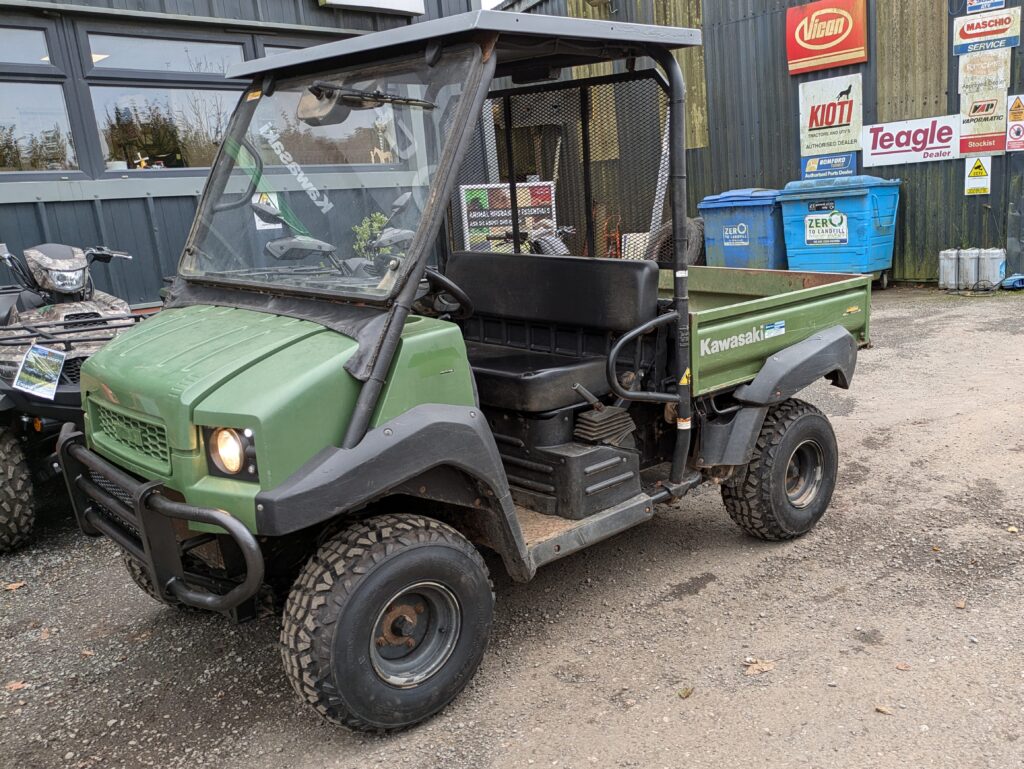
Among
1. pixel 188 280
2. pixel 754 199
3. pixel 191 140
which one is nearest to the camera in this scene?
pixel 188 280

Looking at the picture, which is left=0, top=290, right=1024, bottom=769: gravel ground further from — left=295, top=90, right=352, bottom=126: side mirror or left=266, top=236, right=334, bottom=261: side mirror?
left=295, top=90, right=352, bottom=126: side mirror

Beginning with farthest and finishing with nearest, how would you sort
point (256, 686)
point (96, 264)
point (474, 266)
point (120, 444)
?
point (96, 264), point (474, 266), point (256, 686), point (120, 444)

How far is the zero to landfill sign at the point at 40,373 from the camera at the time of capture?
13.4ft

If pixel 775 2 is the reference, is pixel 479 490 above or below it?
below

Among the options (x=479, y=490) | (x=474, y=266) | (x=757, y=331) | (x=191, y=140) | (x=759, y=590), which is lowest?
(x=759, y=590)

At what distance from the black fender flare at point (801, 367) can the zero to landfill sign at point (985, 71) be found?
7195 millimetres

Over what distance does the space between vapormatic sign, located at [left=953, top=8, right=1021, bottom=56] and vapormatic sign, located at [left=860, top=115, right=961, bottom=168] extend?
0.78 meters

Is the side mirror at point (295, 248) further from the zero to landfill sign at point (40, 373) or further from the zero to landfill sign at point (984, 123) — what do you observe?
the zero to landfill sign at point (984, 123)

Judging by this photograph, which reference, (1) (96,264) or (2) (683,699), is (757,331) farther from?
(1) (96,264)

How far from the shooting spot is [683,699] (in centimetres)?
294

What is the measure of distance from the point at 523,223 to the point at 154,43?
4.96m

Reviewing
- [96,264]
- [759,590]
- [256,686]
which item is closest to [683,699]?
[759,590]

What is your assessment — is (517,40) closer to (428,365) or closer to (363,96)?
(363,96)

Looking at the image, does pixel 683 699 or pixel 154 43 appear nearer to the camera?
pixel 683 699
